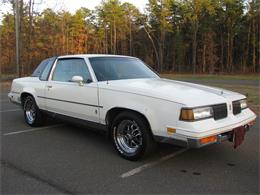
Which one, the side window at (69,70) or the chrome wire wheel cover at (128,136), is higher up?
the side window at (69,70)

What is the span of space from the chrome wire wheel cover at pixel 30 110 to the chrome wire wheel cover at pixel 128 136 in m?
2.92

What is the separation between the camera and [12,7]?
2464 centimetres

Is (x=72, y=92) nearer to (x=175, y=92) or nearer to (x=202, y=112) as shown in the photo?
(x=175, y=92)

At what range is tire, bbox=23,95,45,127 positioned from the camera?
6.69 m

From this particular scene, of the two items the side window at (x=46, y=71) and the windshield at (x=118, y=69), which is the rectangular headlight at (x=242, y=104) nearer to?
the windshield at (x=118, y=69)

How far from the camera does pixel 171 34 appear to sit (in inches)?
2265

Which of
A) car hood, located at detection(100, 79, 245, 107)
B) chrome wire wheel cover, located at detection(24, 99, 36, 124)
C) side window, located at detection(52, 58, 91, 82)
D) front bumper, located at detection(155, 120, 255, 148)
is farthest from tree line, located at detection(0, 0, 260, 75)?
front bumper, located at detection(155, 120, 255, 148)

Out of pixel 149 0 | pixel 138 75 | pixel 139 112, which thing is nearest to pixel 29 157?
pixel 139 112

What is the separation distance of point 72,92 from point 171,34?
54256 millimetres

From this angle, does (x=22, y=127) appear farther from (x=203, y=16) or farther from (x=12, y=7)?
(x=203, y=16)

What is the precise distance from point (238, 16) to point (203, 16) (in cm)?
572

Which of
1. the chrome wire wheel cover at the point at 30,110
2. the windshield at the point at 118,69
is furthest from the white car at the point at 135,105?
the chrome wire wheel cover at the point at 30,110

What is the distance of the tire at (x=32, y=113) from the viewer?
21.9 ft

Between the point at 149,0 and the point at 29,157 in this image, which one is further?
the point at 149,0
